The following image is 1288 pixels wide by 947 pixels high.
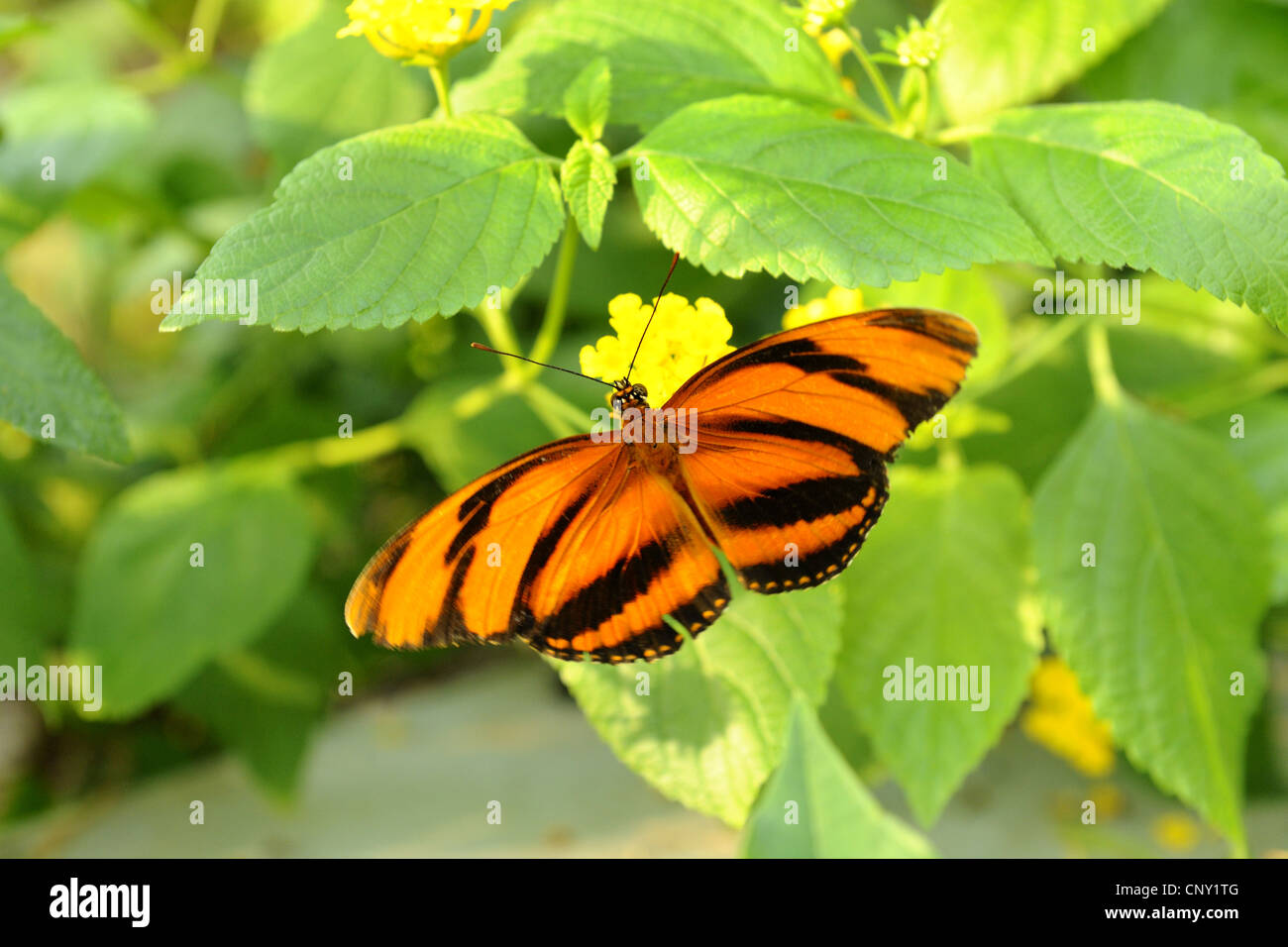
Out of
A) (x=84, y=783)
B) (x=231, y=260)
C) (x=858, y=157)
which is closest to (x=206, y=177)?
(x=84, y=783)

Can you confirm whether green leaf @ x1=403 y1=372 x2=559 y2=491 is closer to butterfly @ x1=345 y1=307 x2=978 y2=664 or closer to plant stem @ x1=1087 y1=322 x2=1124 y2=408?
butterfly @ x1=345 y1=307 x2=978 y2=664

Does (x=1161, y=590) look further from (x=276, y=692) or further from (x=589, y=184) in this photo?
(x=276, y=692)

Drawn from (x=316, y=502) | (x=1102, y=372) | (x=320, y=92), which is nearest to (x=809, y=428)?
(x=1102, y=372)

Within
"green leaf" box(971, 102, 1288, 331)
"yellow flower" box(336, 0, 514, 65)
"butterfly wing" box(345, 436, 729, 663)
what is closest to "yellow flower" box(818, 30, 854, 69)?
"green leaf" box(971, 102, 1288, 331)

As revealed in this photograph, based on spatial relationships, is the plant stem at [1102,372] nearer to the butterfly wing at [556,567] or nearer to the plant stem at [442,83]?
the butterfly wing at [556,567]

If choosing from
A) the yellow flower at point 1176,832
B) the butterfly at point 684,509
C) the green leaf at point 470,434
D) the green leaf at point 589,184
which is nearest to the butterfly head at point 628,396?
the butterfly at point 684,509

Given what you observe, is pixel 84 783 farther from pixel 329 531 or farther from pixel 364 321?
pixel 364 321
